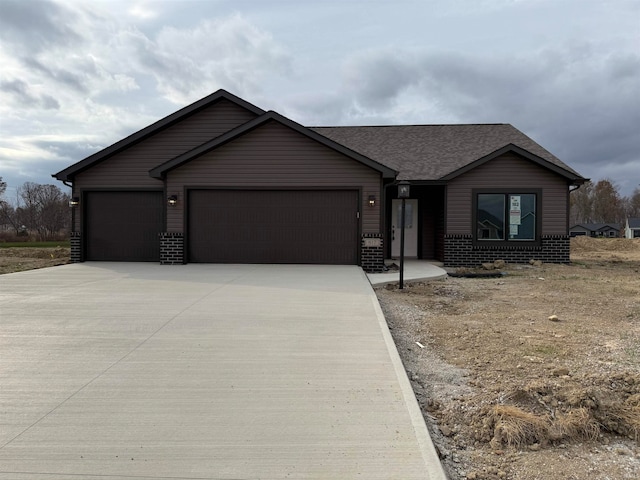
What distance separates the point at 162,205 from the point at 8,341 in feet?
30.0

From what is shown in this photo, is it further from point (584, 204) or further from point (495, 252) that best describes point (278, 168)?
point (584, 204)

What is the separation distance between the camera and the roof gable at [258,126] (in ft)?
38.5

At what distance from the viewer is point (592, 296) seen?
816 centimetres

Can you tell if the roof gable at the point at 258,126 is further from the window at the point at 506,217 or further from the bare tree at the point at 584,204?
the bare tree at the point at 584,204

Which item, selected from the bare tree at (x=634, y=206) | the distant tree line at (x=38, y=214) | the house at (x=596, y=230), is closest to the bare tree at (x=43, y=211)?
the distant tree line at (x=38, y=214)

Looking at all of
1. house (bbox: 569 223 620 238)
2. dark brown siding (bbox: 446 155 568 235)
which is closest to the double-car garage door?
dark brown siding (bbox: 446 155 568 235)

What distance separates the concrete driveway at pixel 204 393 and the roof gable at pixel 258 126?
6.02 meters

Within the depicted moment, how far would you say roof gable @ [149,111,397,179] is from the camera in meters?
11.7

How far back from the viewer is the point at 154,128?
534 inches

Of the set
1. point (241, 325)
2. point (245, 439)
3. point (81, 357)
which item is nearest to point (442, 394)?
point (245, 439)

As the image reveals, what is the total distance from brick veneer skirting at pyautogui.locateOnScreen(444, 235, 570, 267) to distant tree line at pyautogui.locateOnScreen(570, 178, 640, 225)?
2698 inches

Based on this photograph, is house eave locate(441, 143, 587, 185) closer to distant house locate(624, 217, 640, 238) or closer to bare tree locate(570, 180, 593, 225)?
distant house locate(624, 217, 640, 238)

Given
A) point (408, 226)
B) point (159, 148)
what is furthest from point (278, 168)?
point (408, 226)

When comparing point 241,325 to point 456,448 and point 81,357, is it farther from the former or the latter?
point 456,448
